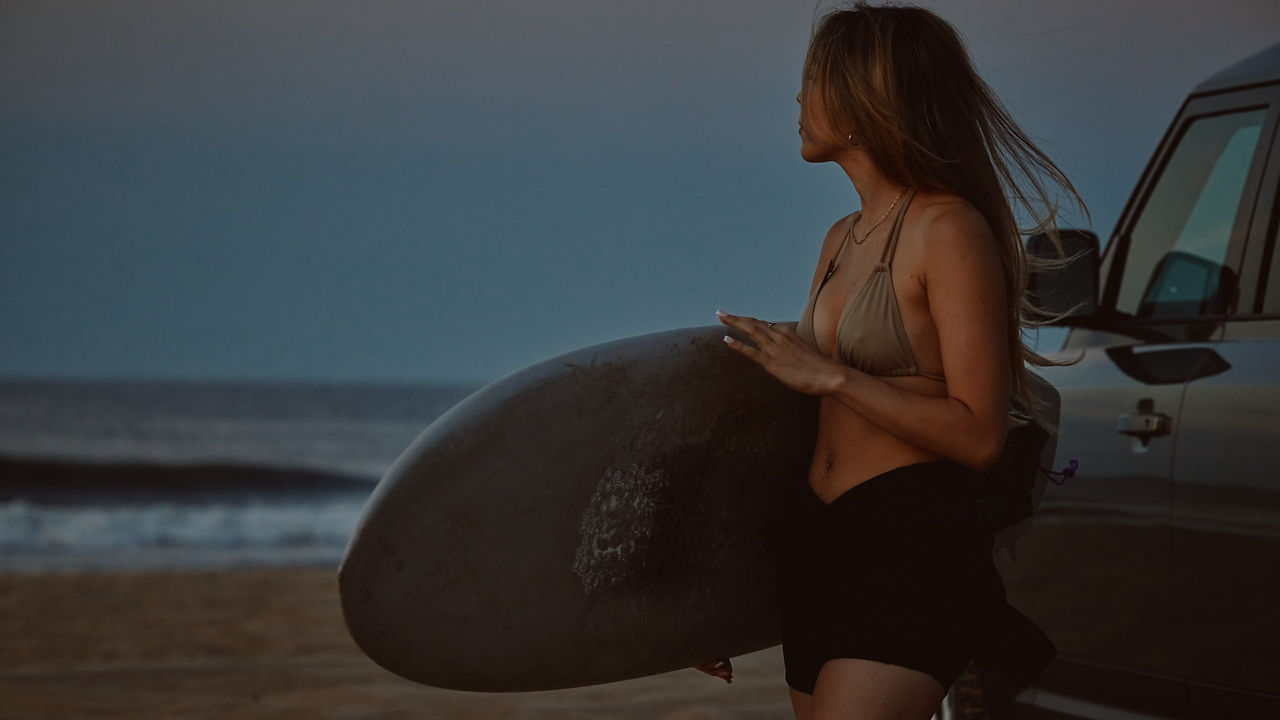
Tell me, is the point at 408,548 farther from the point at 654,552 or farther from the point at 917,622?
the point at 917,622

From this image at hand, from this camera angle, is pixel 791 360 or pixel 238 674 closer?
pixel 791 360

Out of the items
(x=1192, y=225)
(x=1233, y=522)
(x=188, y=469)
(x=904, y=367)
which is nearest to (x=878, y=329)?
(x=904, y=367)

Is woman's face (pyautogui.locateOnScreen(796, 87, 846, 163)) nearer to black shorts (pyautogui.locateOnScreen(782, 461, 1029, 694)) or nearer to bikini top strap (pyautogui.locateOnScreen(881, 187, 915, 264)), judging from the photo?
bikini top strap (pyautogui.locateOnScreen(881, 187, 915, 264))

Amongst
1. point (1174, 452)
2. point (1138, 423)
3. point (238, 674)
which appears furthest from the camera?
point (238, 674)

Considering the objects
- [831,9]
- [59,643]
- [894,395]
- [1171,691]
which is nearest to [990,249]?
[894,395]

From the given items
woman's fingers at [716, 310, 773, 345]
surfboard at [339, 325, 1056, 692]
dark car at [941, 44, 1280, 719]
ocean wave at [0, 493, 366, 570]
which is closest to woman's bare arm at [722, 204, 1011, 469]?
woman's fingers at [716, 310, 773, 345]

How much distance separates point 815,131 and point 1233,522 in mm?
1184

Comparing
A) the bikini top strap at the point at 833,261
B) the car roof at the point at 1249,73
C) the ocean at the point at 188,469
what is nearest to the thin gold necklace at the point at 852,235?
the bikini top strap at the point at 833,261

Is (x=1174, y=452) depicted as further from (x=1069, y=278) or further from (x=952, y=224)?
(x=952, y=224)

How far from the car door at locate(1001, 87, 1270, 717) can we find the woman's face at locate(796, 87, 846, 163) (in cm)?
111

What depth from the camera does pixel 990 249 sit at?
1.76 m

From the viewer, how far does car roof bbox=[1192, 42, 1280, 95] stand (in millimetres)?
2809

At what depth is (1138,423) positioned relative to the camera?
2.67 metres

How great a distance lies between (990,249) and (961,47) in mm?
346
